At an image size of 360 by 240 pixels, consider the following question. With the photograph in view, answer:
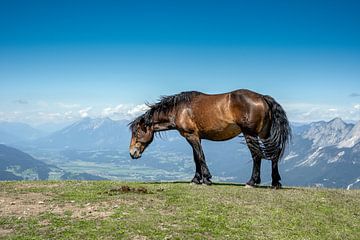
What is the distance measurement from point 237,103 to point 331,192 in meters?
5.11

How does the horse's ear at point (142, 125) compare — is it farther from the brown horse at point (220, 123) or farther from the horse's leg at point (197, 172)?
the horse's leg at point (197, 172)

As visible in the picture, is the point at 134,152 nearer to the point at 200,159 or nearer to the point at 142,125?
the point at 142,125

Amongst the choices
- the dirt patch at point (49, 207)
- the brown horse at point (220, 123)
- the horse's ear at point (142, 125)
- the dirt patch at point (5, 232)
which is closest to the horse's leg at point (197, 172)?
the brown horse at point (220, 123)

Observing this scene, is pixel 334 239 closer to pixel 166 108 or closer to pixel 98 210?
pixel 98 210

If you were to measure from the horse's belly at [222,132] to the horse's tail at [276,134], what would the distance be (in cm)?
119

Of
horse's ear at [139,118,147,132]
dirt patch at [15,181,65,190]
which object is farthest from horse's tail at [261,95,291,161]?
dirt patch at [15,181,65,190]

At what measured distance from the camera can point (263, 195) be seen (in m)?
13.1

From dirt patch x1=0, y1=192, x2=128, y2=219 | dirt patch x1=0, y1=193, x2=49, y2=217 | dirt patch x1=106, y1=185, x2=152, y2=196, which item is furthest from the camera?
dirt patch x1=106, y1=185, x2=152, y2=196

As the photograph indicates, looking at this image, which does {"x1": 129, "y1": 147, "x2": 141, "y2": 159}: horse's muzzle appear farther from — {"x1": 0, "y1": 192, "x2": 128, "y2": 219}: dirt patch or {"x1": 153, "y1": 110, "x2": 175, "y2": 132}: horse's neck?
{"x1": 0, "y1": 192, "x2": 128, "y2": 219}: dirt patch

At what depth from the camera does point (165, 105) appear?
16234 millimetres

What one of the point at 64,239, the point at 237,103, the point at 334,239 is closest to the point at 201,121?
the point at 237,103

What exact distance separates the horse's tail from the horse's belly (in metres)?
1.19

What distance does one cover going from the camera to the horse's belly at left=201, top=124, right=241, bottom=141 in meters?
15.0

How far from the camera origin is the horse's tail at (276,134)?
1448cm
